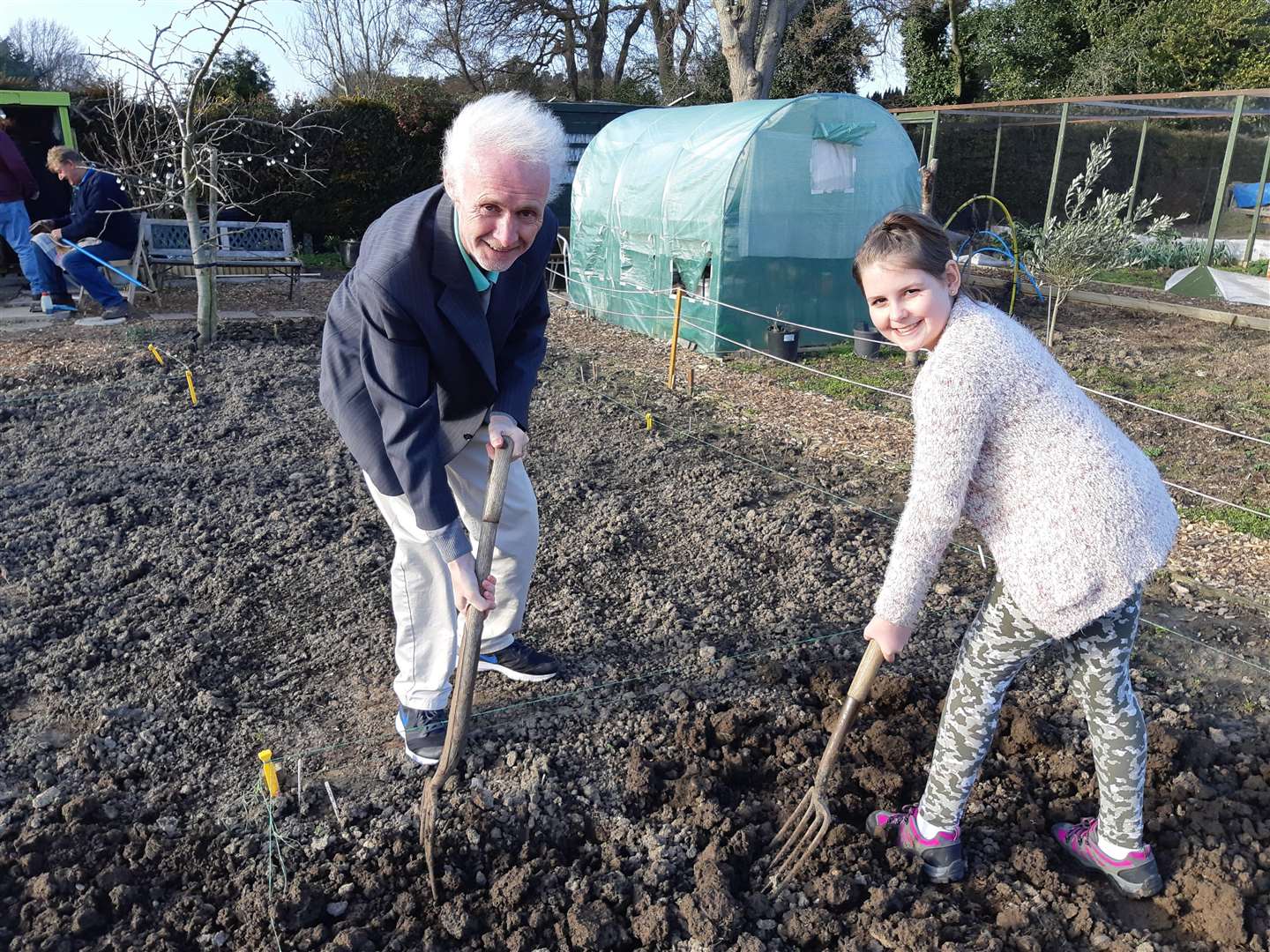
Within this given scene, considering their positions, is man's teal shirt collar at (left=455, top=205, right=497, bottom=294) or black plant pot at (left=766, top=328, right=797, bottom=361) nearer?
man's teal shirt collar at (left=455, top=205, right=497, bottom=294)

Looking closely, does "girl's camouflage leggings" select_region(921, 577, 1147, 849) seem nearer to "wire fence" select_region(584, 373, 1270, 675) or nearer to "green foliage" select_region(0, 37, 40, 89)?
"wire fence" select_region(584, 373, 1270, 675)

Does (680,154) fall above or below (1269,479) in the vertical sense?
above

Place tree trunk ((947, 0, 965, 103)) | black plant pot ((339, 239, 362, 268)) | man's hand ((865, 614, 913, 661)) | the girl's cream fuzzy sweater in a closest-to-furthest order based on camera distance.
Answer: the girl's cream fuzzy sweater
man's hand ((865, 614, 913, 661))
black plant pot ((339, 239, 362, 268))
tree trunk ((947, 0, 965, 103))

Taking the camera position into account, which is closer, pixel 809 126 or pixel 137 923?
pixel 137 923

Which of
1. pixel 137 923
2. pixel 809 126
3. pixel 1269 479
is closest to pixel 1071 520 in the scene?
pixel 137 923

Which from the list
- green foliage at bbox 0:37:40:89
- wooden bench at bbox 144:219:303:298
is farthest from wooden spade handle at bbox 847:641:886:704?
green foliage at bbox 0:37:40:89

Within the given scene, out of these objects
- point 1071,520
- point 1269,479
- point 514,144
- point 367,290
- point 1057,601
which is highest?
point 514,144

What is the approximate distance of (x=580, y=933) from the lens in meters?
1.98

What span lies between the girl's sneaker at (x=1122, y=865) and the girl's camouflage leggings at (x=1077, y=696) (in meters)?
0.05

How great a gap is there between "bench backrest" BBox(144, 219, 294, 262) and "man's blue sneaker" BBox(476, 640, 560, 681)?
7698mm

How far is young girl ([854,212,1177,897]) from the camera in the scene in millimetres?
1702

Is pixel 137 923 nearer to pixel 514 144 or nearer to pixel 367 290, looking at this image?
pixel 367 290

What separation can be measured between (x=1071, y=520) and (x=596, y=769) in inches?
55.5

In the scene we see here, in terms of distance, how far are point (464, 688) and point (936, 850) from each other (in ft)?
3.91
